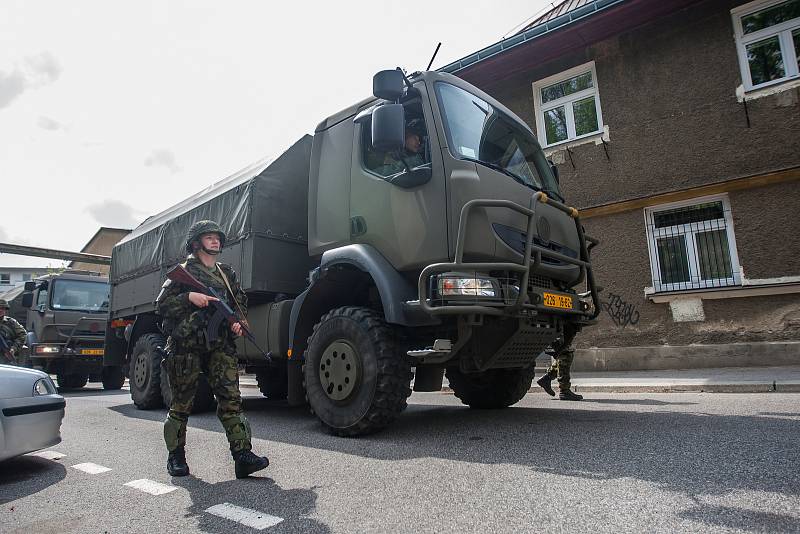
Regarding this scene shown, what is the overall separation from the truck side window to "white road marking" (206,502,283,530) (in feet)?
8.59

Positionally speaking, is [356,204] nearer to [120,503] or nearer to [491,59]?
[120,503]

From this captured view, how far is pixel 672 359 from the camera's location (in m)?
9.11

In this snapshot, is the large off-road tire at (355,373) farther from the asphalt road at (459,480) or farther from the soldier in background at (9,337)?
the soldier in background at (9,337)

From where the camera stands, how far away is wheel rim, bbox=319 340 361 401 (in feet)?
13.3

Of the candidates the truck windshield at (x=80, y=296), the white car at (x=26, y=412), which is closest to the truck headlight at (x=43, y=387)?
the white car at (x=26, y=412)

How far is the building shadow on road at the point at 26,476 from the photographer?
3092 millimetres

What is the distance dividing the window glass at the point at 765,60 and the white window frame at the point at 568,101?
2652 mm

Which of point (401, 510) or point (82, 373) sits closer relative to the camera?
point (401, 510)

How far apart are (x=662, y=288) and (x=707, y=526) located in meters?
8.46

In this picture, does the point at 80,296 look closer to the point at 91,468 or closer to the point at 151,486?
the point at 91,468

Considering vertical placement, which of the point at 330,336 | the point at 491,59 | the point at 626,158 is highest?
the point at 491,59

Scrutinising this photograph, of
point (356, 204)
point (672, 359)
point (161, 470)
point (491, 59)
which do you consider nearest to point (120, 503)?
point (161, 470)

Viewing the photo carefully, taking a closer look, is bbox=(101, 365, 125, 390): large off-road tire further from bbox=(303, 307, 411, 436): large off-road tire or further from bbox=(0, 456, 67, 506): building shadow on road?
bbox=(303, 307, 411, 436): large off-road tire

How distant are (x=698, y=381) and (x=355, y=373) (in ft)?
17.4
